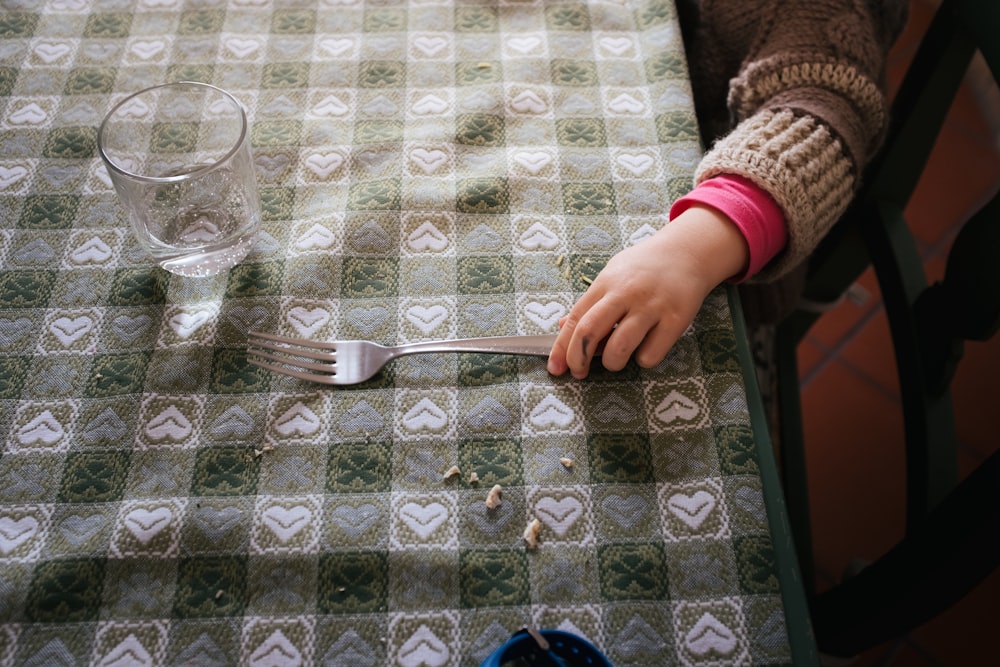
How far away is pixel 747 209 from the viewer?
620 mm

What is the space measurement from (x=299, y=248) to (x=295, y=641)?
30 centimetres

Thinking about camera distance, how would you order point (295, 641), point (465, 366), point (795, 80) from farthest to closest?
point (795, 80)
point (465, 366)
point (295, 641)

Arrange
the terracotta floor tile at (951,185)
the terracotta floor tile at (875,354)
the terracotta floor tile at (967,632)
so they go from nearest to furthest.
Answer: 1. the terracotta floor tile at (967,632)
2. the terracotta floor tile at (875,354)
3. the terracotta floor tile at (951,185)

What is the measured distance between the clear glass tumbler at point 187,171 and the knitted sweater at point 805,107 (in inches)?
14.5

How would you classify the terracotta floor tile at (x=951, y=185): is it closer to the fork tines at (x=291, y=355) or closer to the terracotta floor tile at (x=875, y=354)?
the terracotta floor tile at (x=875, y=354)

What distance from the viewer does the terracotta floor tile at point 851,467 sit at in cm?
129

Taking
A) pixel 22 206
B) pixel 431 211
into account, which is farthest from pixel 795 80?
pixel 22 206

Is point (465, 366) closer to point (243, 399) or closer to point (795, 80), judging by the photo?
point (243, 399)

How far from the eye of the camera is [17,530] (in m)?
0.49

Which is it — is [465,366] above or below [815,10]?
below

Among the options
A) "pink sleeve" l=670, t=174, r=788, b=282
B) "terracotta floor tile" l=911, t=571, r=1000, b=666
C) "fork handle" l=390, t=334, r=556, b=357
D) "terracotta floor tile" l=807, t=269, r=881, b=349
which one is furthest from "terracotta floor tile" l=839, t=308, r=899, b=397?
"fork handle" l=390, t=334, r=556, b=357

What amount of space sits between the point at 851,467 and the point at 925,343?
71cm

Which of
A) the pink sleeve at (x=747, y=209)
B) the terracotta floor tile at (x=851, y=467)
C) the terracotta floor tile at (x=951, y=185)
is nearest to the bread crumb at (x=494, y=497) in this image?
the pink sleeve at (x=747, y=209)

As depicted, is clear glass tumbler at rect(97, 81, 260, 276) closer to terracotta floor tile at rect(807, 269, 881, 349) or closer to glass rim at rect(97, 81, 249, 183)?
glass rim at rect(97, 81, 249, 183)
